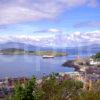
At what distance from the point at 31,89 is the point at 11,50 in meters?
102

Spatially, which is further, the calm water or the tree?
the calm water

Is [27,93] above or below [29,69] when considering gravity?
above

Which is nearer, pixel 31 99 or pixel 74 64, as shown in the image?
pixel 31 99

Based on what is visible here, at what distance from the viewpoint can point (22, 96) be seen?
16.6 feet

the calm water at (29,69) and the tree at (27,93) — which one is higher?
the tree at (27,93)

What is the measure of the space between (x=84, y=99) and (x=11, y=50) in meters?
103

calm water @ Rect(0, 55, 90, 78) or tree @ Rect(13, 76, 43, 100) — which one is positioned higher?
tree @ Rect(13, 76, 43, 100)

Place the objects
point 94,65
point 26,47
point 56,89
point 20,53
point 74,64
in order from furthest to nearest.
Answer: point 26,47
point 20,53
point 74,64
point 94,65
point 56,89

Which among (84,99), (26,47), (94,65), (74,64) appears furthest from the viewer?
(26,47)

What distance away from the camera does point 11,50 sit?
10669cm

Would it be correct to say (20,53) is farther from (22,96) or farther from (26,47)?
(22,96)

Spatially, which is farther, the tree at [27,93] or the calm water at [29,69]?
the calm water at [29,69]

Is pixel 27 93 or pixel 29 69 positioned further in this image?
pixel 29 69

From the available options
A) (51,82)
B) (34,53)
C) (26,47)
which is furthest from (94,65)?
(26,47)
